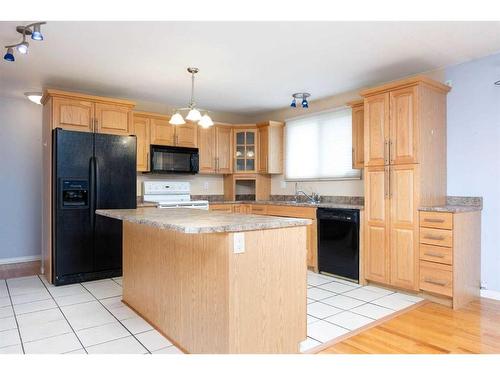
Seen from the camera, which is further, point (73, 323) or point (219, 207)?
point (219, 207)

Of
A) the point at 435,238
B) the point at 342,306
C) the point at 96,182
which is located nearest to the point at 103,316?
the point at 96,182

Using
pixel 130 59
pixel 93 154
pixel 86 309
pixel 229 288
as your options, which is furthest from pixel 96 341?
pixel 130 59

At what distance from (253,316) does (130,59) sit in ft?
9.13

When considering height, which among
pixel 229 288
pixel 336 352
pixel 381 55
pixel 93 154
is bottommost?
pixel 336 352

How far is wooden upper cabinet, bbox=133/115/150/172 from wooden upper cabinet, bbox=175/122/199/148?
1.55ft

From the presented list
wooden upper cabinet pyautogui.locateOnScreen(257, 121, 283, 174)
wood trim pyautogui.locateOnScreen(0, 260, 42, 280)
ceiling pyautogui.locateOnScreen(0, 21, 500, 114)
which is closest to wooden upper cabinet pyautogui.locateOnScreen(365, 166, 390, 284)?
ceiling pyautogui.locateOnScreen(0, 21, 500, 114)

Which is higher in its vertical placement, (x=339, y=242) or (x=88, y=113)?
(x=88, y=113)

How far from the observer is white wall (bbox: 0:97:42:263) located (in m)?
4.72

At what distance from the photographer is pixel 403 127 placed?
3.55 m

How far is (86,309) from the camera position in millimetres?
3158

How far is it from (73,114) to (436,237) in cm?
410

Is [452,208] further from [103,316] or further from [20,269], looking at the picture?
[20,269]

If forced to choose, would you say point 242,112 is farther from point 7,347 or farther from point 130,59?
point 7,347

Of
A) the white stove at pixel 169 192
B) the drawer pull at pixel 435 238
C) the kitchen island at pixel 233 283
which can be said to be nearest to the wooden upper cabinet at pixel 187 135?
the white stove at pixel 169 192
